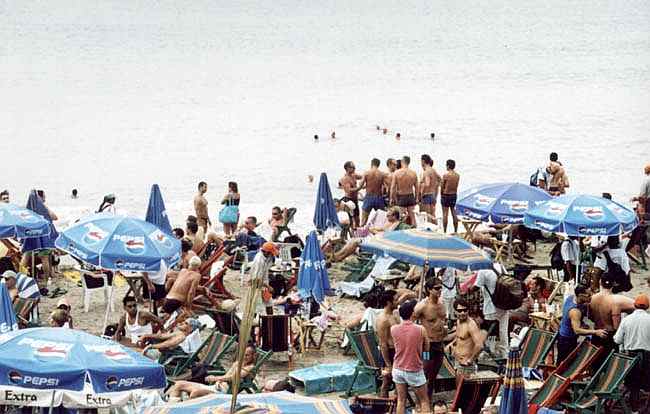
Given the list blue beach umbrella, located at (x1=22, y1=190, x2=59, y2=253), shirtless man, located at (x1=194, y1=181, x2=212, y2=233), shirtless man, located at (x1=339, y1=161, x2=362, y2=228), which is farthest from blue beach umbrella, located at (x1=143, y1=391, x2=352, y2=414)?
shirtless man, located at (x1=339, y1=161, x2=362, y2=228)

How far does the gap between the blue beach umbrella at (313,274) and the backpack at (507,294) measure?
1817 mm

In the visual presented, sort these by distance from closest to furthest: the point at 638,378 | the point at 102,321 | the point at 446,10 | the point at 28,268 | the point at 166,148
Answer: the point at 638,378 → the point at 102,321 → the point at 28,268 → the point at 166,148 → the point at 446,10

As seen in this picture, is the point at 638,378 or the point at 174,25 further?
the point at 174,25

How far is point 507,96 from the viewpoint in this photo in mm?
43812

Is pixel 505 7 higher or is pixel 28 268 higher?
pixel 505 7

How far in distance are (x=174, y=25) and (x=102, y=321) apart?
64.7 meters

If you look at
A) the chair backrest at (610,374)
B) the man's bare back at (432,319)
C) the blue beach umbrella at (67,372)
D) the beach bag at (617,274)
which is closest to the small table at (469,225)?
the beach bag at (617,274)

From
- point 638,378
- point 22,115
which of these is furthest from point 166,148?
point 638,378

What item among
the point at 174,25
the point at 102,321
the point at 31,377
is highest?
the point at 174,25

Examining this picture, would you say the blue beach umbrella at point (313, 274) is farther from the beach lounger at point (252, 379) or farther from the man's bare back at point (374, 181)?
the man's bare back at point (374, 181)

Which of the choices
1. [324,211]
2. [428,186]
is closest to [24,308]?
[324,211]

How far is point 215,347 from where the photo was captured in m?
9.84

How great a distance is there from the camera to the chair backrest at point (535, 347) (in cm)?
972

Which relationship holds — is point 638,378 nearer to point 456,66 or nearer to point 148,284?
point 148,284
